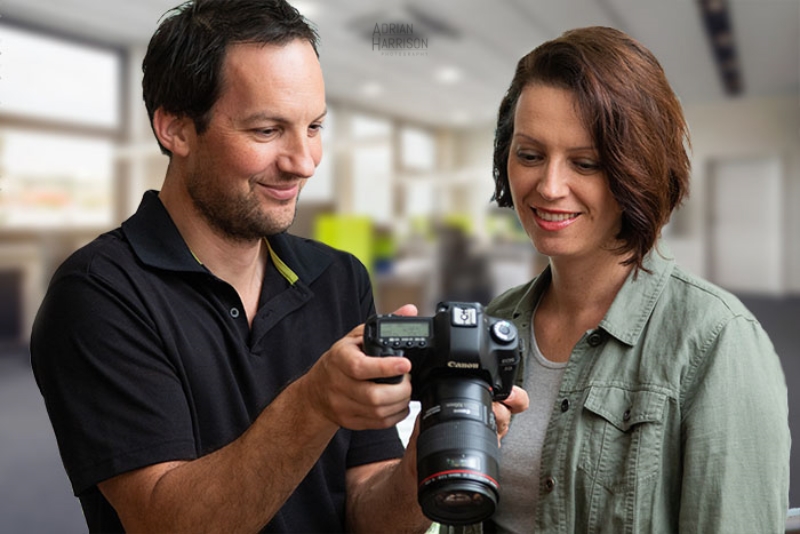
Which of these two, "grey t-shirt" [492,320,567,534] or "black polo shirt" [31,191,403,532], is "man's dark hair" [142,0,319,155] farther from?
"grey t-shirt" [492,320,567,534]

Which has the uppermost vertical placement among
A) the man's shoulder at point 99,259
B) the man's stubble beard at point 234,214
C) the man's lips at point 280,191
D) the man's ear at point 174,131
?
the man's ear at point 174,131

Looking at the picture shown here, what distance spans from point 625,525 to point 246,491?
0.40 m

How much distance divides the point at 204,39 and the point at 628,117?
1.65 feet

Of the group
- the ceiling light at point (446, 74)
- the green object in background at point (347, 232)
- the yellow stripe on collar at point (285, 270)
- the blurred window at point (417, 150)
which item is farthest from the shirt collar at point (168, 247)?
the ceiling light at point (446, 74)

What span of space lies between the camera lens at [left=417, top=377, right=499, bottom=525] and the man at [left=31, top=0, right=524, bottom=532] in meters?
0.04

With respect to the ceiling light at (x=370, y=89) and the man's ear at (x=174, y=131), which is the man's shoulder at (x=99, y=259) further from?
the ceiling light at (x=370, y=89)

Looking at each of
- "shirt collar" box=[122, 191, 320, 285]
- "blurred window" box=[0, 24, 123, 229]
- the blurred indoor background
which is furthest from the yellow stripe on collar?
"blurred window" box=[0, 24, 123, 229]

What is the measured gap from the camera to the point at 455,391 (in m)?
0.63

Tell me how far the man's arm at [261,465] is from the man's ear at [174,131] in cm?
37

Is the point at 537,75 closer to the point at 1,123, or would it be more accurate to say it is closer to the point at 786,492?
the point at 786,492

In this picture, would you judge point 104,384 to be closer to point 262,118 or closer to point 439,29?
point 262,118

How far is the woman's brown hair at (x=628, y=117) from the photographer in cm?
79

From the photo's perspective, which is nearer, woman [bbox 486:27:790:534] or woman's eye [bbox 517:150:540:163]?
woman [bbox 486:27:790:534]

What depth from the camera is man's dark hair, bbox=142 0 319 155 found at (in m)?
0.82
